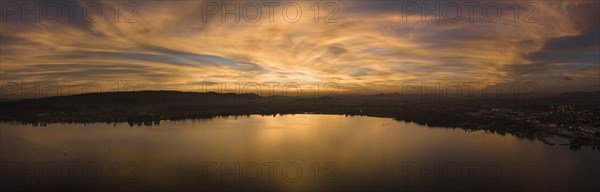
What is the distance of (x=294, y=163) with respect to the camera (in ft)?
93.7

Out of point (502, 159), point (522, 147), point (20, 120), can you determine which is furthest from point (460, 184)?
point (20, 120)

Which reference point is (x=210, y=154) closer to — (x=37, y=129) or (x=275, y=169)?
(x=275, y=169)

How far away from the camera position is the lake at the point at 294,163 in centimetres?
2273

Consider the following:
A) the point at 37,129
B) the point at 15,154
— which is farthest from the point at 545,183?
the point at 37,129

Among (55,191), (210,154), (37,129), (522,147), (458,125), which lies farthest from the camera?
(458,125)

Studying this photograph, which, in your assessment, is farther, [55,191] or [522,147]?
[522,147]

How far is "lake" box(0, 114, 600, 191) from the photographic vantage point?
2273 centimetres

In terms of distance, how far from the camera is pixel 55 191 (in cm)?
2098

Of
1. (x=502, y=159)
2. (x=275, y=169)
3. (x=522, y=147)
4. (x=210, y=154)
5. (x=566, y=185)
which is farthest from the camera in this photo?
(x=522, y=147)

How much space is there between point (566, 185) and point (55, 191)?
29.1m

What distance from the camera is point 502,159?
3083 centimetres

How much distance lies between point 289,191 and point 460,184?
33.7 feet

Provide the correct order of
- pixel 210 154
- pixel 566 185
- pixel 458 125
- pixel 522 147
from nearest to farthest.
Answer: pixel 566 185 < pixel 210 154 < pixel 522 147 < pixel 458 125

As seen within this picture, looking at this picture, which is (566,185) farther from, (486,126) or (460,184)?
(486,126)
